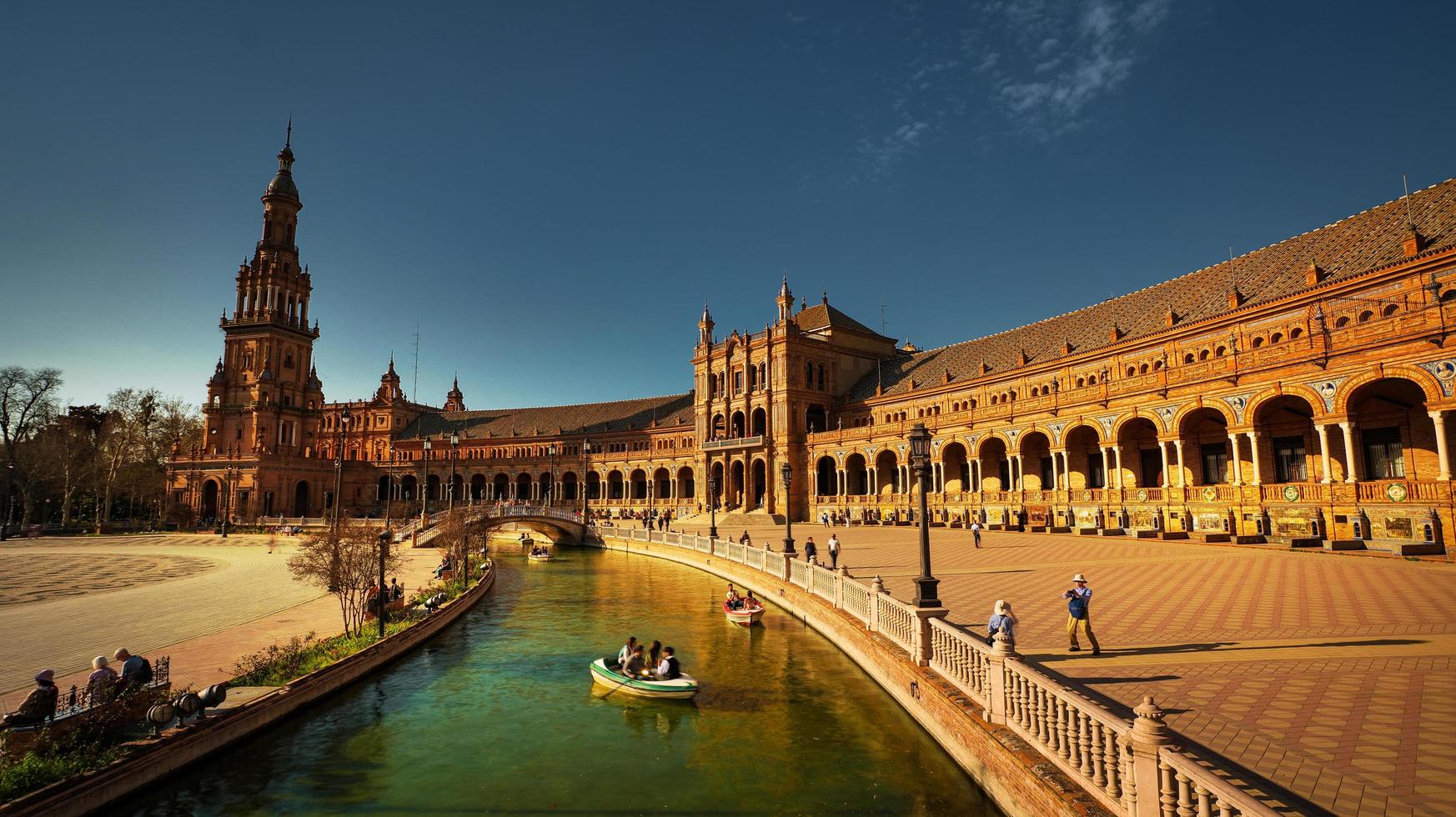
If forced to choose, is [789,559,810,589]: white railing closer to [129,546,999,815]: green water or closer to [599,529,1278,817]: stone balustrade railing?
[129,546,999,815]: green water

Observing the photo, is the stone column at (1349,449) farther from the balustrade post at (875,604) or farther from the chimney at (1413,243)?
the balustrade post at (875,604)

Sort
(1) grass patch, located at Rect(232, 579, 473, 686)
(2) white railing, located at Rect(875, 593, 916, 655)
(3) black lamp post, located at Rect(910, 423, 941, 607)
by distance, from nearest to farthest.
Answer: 1. (3) black lamp post, located at Rect(910, 423, 941, 607)
2. (2) white railing, located at Rect(875, 593, 916, 655)
3. (1) grass patch, located at Rect(232, 579, 473, 686)

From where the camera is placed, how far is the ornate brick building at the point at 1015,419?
25859mm

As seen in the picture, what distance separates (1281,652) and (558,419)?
84.4 metres

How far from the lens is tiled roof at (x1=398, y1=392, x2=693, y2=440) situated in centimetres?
8212

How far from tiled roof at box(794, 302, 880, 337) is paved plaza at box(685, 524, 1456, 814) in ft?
149

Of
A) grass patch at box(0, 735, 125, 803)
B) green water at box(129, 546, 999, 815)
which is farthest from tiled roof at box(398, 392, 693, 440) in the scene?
grass patch at box(0, 735, 125, 803)

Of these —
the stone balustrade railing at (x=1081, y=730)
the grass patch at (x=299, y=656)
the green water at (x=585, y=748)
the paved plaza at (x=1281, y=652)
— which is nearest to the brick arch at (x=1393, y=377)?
the paved plaza at (x=1281, y=652)

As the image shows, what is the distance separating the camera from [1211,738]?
7.22 metres

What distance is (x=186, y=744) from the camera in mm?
10766

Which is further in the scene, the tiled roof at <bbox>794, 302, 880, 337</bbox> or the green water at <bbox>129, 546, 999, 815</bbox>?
the tiled roof at <bbox>794, 302, 880, 337</bbox>

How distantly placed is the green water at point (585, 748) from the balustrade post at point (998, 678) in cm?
122

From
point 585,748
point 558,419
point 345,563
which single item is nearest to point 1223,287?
point 585,748

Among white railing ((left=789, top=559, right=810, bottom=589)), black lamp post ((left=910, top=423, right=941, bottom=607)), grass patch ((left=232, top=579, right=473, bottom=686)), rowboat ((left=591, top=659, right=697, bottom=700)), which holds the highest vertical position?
black lamp post ((left=910, top=423, right=941, bottom=607))
